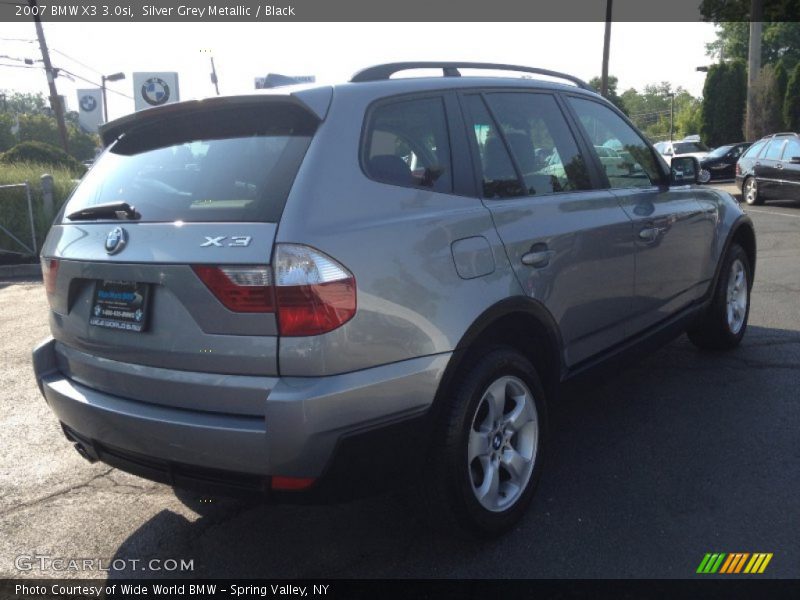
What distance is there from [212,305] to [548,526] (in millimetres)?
1730

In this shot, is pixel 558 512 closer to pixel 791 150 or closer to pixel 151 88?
pixel 791 150

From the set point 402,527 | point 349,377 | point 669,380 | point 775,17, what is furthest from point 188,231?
point 775,17

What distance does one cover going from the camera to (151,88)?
16047 millimetres

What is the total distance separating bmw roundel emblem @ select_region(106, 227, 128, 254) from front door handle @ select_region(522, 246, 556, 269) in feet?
5.25

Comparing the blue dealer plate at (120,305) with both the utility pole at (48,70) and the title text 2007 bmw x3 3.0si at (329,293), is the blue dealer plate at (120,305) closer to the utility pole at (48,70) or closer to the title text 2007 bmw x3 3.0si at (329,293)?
the title text 2007 bmw x3 3.0si at (329,293)

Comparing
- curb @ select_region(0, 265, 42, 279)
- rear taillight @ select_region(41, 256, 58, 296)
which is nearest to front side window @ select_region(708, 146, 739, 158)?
curb @ select_region(0, 265, 42, 279)

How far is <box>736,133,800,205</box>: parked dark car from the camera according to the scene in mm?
15484

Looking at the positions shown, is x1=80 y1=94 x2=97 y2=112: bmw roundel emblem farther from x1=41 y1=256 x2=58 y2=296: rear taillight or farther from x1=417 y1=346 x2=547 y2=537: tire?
x1=417 y1=346 x2=547 y2=537: tire

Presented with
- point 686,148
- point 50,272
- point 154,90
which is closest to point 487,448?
point 50,272

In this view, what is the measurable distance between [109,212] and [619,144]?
285 centimetres

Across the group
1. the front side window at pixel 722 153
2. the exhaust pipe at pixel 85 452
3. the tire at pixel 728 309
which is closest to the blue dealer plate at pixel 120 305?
the exhaust pipe at pixel 85 452

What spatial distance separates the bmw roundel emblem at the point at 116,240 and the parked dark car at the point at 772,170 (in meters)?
15.4

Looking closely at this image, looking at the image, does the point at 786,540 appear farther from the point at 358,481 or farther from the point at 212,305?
the point at 212,305

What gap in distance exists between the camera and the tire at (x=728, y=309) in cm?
535
